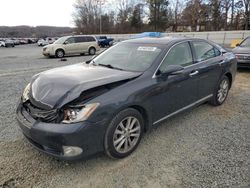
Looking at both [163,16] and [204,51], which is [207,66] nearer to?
[204,51]

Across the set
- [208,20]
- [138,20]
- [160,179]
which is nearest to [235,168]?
[160,179]

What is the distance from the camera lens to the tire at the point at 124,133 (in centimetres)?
274

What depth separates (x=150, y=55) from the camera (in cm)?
353

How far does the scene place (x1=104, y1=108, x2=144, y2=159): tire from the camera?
2.74 meters

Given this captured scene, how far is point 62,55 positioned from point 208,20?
39.3 m

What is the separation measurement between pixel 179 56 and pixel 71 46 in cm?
1438

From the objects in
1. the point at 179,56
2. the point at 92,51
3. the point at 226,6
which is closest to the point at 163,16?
the point at 226,6

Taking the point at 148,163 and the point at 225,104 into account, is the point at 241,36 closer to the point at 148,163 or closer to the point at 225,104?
the point at 225,104

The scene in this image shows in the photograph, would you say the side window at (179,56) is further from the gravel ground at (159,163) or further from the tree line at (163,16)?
the tree line at (163,16)

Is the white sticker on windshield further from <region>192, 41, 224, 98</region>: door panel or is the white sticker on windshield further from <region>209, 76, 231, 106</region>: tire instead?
<region>209, 76, 231, 106</region>: tire

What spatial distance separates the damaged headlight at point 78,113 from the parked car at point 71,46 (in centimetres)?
1457

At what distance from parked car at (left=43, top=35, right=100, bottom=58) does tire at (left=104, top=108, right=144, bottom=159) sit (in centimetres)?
1438

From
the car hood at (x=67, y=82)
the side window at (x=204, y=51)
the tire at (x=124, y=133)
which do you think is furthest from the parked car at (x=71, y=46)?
the tire at (x=124, y=133)

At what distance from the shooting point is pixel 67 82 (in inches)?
115
